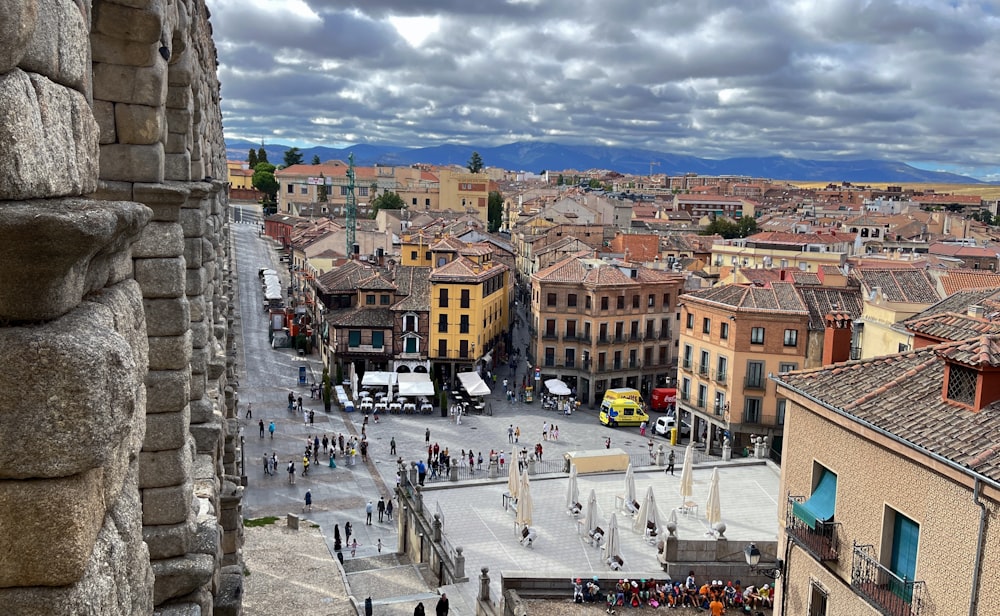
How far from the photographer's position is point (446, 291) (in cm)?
4859

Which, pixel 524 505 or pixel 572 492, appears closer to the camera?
pixel 524 505

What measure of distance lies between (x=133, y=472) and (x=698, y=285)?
2191 inches

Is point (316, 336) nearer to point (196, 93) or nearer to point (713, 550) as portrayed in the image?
point (713, 550)

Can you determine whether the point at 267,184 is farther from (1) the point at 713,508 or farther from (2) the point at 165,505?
(2) the point at 165,505

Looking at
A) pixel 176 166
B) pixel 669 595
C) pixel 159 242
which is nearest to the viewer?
pixel 159 242

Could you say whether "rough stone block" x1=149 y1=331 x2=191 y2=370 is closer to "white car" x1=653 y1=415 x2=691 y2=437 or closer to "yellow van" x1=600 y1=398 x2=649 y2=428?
"white car" x1=653 y1=415 x2=691 y2=437

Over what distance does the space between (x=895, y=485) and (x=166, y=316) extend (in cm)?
1139

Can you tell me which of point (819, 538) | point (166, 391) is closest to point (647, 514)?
point (819, 538)

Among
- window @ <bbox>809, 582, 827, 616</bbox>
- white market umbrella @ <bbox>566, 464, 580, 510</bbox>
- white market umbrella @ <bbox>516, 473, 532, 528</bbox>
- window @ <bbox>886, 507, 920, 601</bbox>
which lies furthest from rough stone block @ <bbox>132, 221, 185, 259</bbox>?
white market umbrella @ <bbox>566, 464, 580, 510</bbox>

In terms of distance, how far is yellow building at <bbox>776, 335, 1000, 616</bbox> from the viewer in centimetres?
1195

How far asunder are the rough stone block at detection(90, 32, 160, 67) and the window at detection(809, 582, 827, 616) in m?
14.1

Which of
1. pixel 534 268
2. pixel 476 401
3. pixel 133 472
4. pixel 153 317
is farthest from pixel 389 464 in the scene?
pixel 534 268

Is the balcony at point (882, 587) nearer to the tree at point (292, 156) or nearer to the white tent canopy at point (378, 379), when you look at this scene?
the white tent canopy at point (378, 379)

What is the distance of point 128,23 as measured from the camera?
580 centimetres
